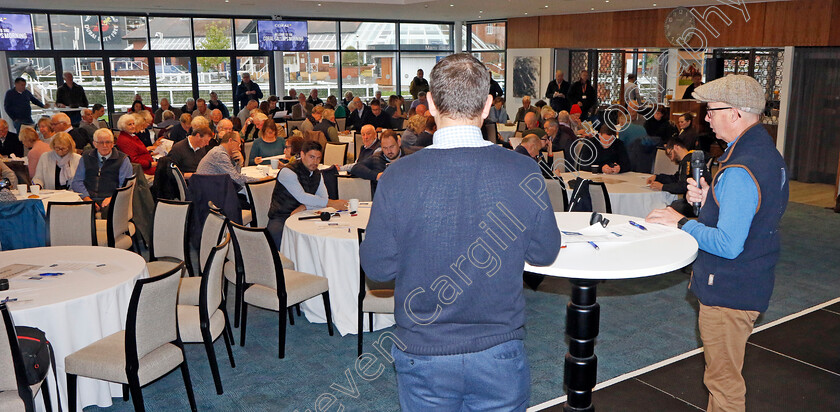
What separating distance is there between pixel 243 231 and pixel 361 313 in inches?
39.1

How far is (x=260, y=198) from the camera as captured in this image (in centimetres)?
660

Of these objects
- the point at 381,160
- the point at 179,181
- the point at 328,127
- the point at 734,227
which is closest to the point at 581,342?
the point at 734,227

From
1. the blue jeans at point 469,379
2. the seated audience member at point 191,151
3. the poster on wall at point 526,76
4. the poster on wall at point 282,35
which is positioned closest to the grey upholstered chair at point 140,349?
the blue jeans at point 469,379

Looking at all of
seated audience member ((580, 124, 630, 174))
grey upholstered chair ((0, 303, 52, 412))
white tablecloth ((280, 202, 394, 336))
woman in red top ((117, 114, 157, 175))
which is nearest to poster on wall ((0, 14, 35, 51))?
woman in red top ((117, 114, 157, 175))

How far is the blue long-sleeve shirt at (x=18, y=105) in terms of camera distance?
1349 centimetres

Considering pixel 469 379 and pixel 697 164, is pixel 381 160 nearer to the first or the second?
pixel 697 164

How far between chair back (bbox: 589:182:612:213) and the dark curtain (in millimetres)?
7236

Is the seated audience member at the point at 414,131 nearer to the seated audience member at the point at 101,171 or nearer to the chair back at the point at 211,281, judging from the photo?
the seated audience member at the point at 101,171

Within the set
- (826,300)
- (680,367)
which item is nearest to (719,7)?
(826,300)

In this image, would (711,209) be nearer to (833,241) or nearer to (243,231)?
(243,231)

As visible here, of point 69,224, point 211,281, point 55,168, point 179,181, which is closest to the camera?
point 211,281

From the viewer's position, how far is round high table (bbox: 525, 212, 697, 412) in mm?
2312

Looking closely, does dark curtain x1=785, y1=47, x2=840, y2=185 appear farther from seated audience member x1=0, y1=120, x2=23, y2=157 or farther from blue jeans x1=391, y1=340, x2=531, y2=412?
seated audience member x1=0, y1=120, x2=23, y2=157

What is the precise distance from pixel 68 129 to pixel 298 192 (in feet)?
18.4
